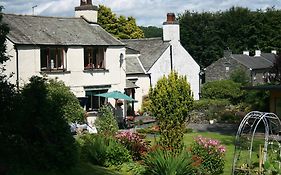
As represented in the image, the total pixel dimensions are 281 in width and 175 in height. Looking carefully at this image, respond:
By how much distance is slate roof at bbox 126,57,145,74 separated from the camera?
4544cm

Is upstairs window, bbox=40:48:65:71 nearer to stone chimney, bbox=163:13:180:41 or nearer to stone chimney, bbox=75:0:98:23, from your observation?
stone chimney, bbox=75:0:98:23

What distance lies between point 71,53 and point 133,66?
10785 mm

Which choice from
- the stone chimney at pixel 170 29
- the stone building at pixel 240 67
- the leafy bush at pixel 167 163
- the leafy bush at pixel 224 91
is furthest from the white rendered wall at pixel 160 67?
the leafy bush at pixel 167 163

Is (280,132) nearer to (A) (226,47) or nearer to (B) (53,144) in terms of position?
(B) (53,144)

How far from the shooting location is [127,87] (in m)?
41.9

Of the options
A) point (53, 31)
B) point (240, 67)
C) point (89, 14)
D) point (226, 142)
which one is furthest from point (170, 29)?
point (226, 142)

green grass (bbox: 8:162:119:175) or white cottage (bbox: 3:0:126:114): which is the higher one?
white cottage (bbox: 3:0:126:114)

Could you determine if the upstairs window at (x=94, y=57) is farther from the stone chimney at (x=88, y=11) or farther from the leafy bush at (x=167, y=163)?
the leafy bush at (x=167, y=163)

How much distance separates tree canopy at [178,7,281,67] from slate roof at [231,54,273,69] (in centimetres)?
1111

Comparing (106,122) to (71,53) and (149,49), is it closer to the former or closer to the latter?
(71,53)

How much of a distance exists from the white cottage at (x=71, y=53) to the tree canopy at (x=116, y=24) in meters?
32.5

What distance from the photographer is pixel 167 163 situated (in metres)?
16.1

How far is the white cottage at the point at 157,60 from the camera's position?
45.8 metres

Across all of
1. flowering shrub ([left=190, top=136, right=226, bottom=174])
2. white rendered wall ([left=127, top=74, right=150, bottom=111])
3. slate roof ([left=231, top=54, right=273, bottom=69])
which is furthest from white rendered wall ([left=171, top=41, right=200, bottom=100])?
flowering shrub ([left=190, top=136, right=226, bottom=174])
